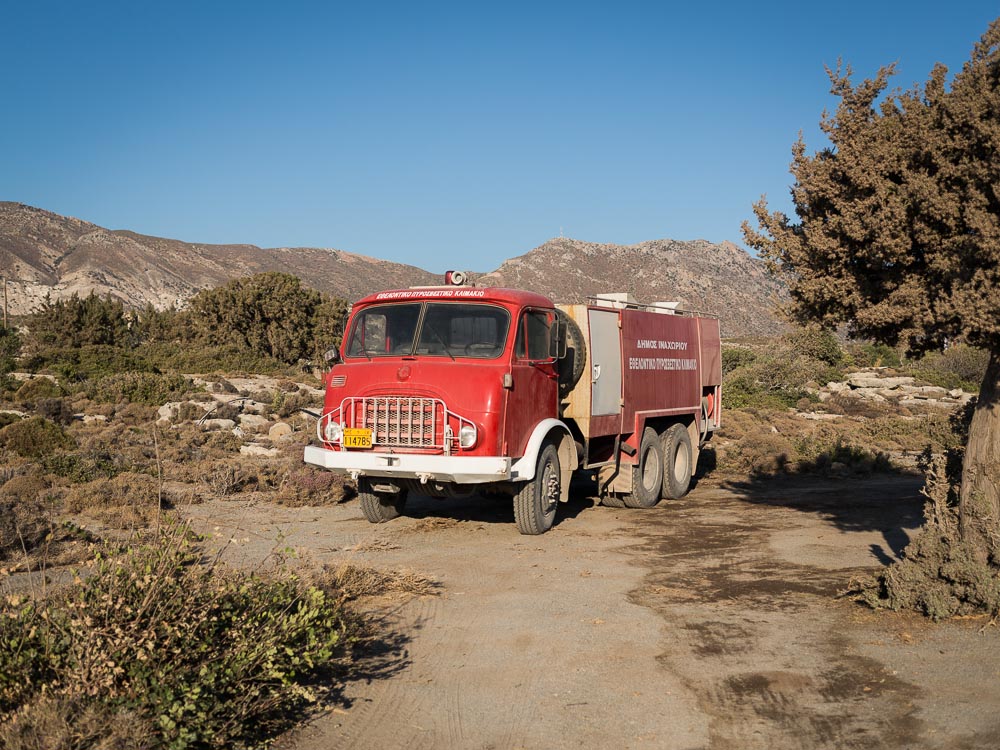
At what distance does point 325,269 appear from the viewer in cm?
14350

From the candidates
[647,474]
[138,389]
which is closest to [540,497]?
[647,474]

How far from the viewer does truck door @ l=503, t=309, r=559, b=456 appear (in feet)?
34.3

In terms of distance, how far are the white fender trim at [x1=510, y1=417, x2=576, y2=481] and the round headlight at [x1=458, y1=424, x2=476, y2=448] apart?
60 cm

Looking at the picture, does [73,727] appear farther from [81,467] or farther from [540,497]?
[81,467]

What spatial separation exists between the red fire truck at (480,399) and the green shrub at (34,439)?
31.6 ft

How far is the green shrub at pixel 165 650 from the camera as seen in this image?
418 centimetres

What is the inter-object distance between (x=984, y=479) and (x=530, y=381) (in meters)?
5.21

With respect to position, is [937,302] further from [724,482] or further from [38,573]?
[724,482]

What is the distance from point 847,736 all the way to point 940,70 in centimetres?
550

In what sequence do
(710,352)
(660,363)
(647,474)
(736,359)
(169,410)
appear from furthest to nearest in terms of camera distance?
(736,359) → (169,410) → (710,352) → (660,363) → (647,474)

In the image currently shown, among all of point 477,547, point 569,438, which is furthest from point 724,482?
point 477,547

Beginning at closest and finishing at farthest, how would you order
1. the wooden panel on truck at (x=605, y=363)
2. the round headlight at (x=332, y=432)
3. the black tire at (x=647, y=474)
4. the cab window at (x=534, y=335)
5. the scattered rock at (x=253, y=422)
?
1. the round headlight at (x=332, y=432)
2. the cab window at (x=534, y=335)
3. the wooden panel on truck at (x=605, y=363)
4. the black tire at (x=647, y=474)
5. the scattered rock at (x=253, y=422)

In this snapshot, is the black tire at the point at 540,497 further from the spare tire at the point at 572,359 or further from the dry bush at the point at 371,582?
the dry bush at the point at 371,582

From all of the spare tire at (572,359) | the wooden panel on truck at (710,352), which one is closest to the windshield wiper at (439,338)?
the spare tire at (572,359)
